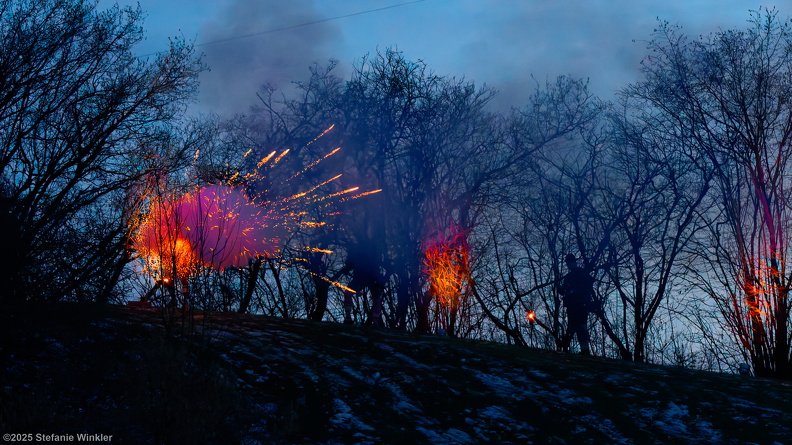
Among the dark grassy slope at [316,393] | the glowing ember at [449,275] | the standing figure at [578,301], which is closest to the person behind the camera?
the dark grassy slope at [316,393]

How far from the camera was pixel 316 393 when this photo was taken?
646 cm

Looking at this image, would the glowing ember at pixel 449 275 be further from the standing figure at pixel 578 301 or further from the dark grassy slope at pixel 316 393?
the dark grassy slope at pixel 316 393

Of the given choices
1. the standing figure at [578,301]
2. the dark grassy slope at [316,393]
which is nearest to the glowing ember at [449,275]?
the standing figure at [578,301]

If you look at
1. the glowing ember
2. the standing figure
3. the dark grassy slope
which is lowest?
the dark grassy slope

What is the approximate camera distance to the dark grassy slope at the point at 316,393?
17.3 feet

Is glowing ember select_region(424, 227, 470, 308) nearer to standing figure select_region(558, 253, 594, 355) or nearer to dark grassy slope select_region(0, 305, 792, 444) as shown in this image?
standing figure select_region(558, 253, 594, 355)

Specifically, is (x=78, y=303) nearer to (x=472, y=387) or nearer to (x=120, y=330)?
(x=120, y=330)

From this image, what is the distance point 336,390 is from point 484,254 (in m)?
15.6

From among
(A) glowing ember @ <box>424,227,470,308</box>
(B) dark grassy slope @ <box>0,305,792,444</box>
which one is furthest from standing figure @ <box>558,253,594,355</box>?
(B) dark grassy slope @ <box>0,305,792,444</box>

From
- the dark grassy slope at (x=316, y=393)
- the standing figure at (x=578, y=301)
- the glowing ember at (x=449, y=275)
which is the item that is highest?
the glowing ember at (x=449, y=275)

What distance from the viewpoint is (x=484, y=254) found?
21844 millimetres

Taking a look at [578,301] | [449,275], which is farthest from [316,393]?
[449,275]

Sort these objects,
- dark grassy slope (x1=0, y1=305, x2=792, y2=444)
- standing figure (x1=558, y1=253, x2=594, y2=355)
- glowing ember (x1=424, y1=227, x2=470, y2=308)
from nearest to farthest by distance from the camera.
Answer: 1. dark grassy slope (x1=0, y1=305, x2=792, y2=444)
2. standing figure (x1=558, y1=253, x2=594, y2=355)
3. glowing ember (x1=424, y1=227, x2=470, y2=308)

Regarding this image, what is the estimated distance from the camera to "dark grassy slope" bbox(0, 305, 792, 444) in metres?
5.29
